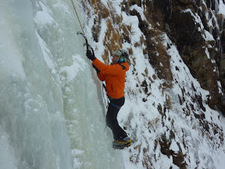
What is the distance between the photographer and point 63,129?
1999 mm

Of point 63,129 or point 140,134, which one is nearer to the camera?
point 63,129

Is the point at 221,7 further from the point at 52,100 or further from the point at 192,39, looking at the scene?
the point at 52,100

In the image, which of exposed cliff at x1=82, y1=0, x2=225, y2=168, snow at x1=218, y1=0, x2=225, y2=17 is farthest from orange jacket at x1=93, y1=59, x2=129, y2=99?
snow at x1=218, y1=0, x2=225, y2=17

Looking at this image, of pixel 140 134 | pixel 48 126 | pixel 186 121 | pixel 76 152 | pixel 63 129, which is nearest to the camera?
pixel 48 126

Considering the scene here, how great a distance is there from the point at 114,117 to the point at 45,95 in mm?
1676

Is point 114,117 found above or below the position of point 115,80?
below

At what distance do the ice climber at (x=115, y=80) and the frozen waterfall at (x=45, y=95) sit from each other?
0.71ft

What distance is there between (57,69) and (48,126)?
2.92 feet

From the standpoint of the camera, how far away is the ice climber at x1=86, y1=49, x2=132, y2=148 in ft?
9.64

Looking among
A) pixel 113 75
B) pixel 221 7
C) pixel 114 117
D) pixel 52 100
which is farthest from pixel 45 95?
pixel 221 7

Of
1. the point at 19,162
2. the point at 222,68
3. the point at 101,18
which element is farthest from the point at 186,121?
the point at 19,162

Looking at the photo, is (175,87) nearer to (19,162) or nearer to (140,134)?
(140,134)

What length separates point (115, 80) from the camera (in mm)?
3059

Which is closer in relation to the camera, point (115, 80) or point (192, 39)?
point (115, 80)
